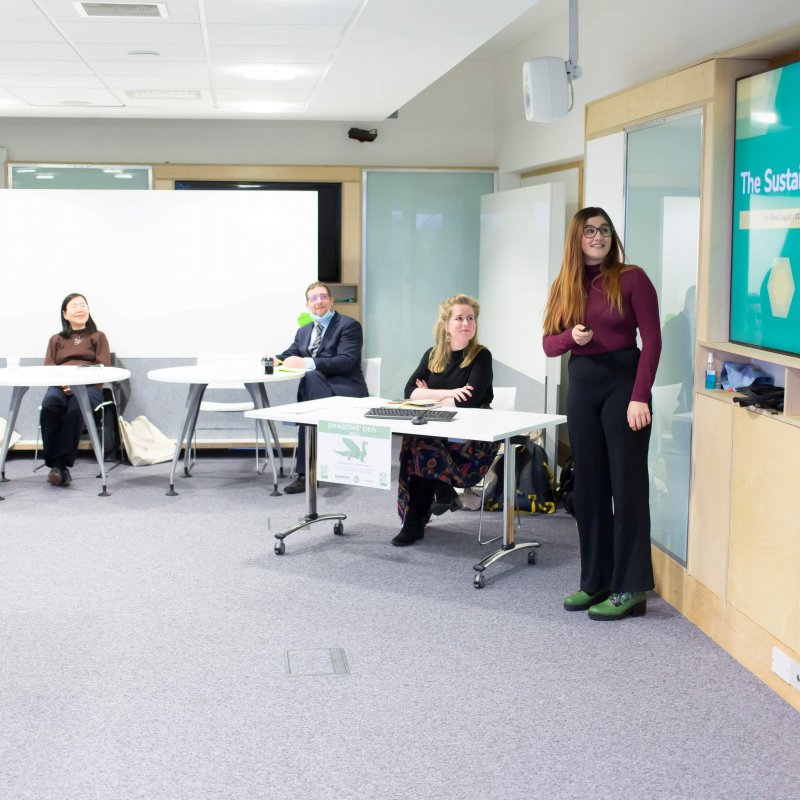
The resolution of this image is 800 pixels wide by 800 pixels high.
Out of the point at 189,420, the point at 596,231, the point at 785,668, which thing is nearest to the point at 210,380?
the point at 189,420

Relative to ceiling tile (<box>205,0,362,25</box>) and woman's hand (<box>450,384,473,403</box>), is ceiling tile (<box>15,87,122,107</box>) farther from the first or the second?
woman's hand (<box>450,384,473,403</box>)

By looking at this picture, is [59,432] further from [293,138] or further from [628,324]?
[628,324]

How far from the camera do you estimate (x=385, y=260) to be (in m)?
9.05

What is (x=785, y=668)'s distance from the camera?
3.44 m

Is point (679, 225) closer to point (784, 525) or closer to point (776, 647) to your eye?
point (784, 525)

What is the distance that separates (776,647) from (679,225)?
172cm

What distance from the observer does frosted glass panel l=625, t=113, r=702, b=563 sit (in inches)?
164

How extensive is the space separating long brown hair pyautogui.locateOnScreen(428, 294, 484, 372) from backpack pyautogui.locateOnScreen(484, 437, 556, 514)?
2.78 ft

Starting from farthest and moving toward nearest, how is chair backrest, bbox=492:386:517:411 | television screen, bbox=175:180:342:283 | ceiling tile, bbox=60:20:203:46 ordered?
television screen, bbox=175:180:342:283, chair backrest, bbox=492:386:517:411, ceiling tile, bbox=60:20:203:46

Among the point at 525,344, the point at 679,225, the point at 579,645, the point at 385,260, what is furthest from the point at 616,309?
the point at 385,260

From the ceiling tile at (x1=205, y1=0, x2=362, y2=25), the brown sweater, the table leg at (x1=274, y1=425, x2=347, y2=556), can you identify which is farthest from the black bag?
the brown sweater

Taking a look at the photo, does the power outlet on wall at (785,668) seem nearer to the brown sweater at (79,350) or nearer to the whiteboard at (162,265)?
the whiteboard at (162,265)

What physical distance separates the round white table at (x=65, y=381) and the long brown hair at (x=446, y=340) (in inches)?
81.8

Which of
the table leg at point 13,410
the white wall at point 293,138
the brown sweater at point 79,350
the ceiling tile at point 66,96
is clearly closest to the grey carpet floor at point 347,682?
the table leg at point 13,410
